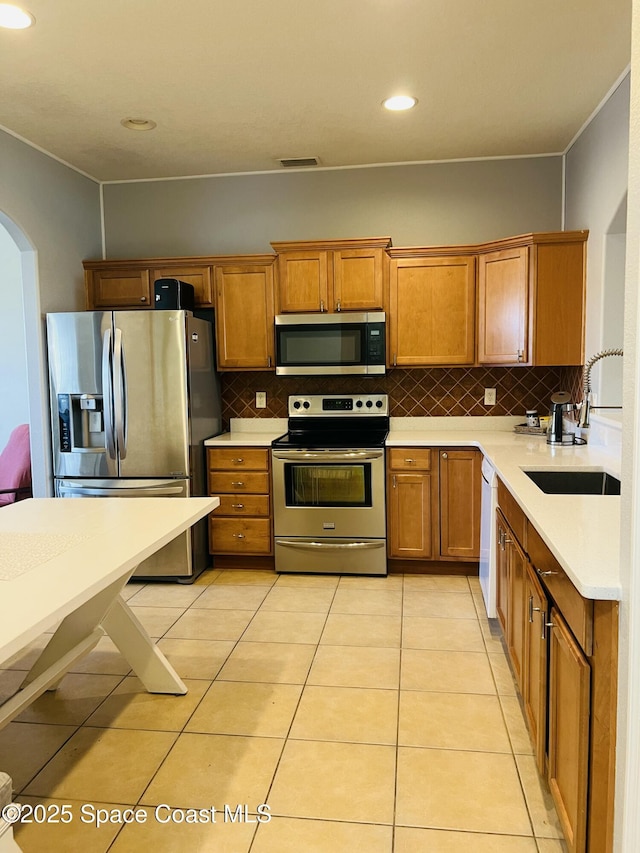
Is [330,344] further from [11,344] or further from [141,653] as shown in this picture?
[11,344]

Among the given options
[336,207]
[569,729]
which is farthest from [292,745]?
[336,207]

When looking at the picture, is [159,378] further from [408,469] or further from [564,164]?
[564,164]

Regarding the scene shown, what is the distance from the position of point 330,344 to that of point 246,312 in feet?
2.03

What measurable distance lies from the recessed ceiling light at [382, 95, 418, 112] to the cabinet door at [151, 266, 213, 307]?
1.60 m

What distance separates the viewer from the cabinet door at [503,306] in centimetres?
385

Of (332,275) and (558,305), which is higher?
(332,275)

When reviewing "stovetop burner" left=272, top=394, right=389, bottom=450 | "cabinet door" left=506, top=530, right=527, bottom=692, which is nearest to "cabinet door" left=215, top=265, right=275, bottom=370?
"stovetop burner" left=272, top=394, right=389, bottom=450

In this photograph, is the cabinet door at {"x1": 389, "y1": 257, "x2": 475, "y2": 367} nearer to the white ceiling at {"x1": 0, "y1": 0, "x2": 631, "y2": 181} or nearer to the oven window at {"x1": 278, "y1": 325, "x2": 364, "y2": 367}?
the oven window at {"x1": 278, "y1": 325, "x2": 364, "y2": 367}

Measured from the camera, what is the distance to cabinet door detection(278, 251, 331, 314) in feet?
13.7

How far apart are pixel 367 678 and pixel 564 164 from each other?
11.1 feet

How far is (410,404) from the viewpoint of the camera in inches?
178

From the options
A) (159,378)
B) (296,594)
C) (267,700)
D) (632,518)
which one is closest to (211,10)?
(159,378)

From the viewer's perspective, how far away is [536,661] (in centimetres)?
203

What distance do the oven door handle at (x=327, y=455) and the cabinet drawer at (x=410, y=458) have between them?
0.10 m
